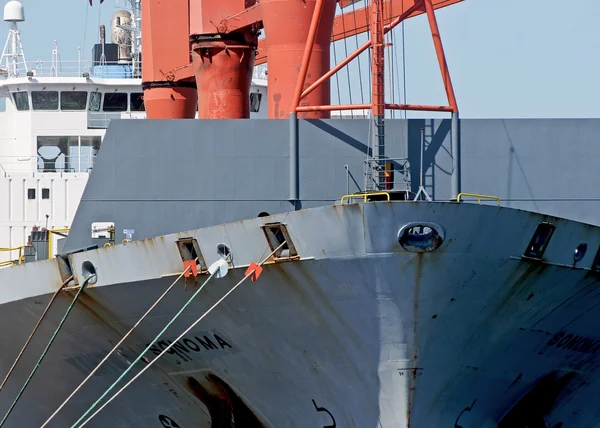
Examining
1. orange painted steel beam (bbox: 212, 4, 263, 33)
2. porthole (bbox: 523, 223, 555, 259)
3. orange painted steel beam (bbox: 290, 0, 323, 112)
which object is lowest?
porthole (bbox: 523, 223, 555, 259)

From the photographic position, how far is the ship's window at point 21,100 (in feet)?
93.0

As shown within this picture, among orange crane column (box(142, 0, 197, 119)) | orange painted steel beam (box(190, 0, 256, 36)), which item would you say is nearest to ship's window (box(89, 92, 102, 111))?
orange crane column (box(142, 0, 197, 119))

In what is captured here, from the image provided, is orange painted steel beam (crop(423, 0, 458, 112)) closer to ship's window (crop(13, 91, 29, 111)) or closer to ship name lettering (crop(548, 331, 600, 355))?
ship name lettering (crop(548, 331, 600, 355))

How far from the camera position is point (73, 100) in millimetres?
28344

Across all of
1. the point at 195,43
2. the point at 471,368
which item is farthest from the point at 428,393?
the point at 195,43

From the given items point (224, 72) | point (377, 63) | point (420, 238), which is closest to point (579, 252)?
point (420, 238)

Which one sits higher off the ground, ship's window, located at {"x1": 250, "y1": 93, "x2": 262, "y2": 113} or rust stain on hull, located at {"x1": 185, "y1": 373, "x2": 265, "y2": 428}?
ship's window, located at {"x1": 250, "y1": 93, "x2": 262, "y2": 113}

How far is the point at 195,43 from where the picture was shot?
19.5m

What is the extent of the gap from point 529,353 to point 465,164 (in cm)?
281

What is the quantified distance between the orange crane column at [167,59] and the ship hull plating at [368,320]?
8433 mm

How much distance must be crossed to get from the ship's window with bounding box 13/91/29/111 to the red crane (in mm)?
5045

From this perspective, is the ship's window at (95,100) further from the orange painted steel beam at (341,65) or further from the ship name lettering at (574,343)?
the ship name lettering at (574,343)

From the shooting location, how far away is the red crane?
16141 mm

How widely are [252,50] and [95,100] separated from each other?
9554 mm
